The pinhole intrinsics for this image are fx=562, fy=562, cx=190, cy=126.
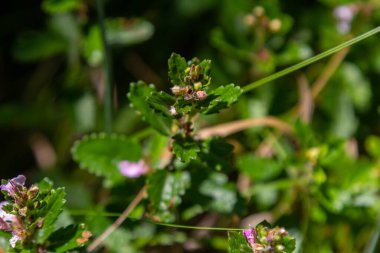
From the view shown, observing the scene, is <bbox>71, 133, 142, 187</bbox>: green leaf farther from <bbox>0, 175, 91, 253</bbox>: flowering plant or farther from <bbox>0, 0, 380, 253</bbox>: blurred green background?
<bbox>0, 175, 91, 253</bbox>: flowering plant

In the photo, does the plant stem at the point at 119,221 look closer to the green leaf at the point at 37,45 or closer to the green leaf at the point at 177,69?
the green leaf at the point at 177,69

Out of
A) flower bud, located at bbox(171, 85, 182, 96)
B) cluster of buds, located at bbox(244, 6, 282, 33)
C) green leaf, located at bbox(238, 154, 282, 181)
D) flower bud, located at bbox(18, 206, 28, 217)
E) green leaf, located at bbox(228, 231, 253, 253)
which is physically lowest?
flower bud, located at bbox(18, 206, 28, 217)

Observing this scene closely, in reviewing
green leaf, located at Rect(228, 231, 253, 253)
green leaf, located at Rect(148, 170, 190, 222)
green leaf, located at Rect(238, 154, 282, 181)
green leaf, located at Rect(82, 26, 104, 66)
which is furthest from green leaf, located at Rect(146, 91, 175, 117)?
green leaf, located at Rect(82, 26, 104, 66)

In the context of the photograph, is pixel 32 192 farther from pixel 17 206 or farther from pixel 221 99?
pixel 221 99

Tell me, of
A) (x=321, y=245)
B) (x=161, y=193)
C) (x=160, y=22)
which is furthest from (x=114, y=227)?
(x=160, y=22)

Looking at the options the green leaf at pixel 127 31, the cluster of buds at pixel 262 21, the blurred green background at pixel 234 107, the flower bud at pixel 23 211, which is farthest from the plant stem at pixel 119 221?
the cluster of buds at pixel 262 21

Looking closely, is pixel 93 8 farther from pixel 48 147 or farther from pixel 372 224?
pixel 372 224
